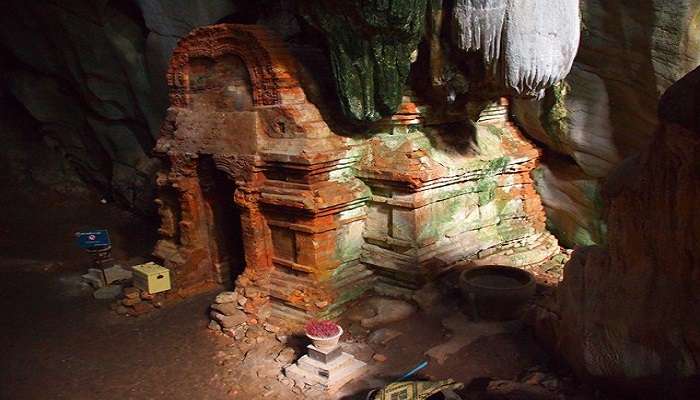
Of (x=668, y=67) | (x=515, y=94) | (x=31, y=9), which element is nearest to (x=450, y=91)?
(x=515, y=94)

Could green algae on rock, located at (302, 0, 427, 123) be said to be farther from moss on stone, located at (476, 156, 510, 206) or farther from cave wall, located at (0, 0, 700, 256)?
moss on stone, located at (476, 156, 510, 206)

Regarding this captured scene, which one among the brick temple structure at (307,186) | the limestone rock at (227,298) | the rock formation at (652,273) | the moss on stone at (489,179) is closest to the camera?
the rock formation at (652,273)

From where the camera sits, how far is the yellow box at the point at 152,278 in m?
8.13

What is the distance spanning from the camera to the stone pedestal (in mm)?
5883

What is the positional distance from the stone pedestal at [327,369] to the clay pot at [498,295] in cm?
162

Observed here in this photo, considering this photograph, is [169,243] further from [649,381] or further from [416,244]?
[649,381]

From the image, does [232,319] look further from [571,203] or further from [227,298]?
[571,203]

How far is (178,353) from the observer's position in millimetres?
6941

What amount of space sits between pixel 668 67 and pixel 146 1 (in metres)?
9.87

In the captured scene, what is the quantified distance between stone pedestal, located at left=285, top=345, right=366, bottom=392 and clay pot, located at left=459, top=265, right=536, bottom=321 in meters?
1.62

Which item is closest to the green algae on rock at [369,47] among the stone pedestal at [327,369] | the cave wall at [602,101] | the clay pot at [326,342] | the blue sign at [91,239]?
the cave wall at [602,101]

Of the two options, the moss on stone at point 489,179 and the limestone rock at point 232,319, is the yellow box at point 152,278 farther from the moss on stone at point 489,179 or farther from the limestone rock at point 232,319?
the moss on stone at point 489,179

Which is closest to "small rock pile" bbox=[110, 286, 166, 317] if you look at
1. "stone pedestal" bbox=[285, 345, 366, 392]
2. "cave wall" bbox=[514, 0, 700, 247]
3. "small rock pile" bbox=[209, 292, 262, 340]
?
"small rock pile" bbox=[209, 292, 262, 340]

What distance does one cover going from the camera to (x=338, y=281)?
738 cm
